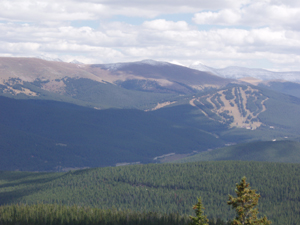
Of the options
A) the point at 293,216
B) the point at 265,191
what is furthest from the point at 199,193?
the point at 293,216

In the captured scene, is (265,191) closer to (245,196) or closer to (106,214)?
(106,214)

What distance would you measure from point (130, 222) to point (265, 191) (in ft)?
279

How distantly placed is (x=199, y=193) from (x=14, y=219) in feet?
309

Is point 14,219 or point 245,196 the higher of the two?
point 245,196

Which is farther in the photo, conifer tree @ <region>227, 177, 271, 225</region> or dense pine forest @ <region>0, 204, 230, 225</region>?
dense pine forest @ <region>0, 204, 230, 225</region>

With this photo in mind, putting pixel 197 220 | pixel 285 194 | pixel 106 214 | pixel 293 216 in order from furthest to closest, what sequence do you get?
pixel 285 194 < pixel 293 216 < pixel 106 214 < pixel 197 220

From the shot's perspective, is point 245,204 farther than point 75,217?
No

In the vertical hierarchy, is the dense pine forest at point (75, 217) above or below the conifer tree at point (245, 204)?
below

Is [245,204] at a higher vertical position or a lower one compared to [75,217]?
higher

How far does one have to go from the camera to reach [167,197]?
19312 cm

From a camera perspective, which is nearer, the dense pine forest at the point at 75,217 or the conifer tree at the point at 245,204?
Result: the conifer tree at the point at 245,204

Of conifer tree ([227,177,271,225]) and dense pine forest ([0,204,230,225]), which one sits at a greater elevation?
conifer tree ([227,177,271,225])

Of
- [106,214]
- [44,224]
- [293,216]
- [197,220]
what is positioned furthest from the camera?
[293,216]

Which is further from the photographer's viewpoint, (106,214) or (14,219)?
(106,214)
